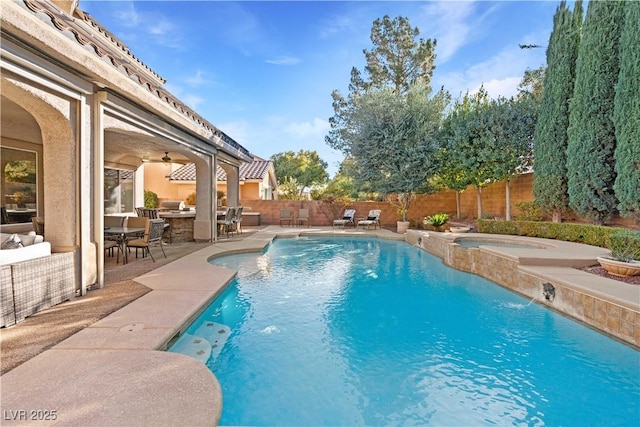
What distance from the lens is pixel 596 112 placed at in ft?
30.7

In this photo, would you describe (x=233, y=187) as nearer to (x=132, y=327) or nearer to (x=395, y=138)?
(x=395, y=138)

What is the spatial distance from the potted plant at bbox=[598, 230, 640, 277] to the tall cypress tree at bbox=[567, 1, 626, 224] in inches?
121

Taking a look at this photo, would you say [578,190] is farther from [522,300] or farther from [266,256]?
[266,256]

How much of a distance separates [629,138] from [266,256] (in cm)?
1013

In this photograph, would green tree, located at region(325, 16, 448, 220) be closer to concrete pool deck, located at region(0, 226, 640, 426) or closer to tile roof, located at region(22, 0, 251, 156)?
tile roof, located at region(22, 0, 251, 156)

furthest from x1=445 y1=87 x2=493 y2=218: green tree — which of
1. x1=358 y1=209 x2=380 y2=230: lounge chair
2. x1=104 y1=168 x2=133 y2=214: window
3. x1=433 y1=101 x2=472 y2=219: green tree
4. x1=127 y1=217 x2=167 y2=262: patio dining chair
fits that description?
x1=104 y1=168 x2=133 y2=214: window

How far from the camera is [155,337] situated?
3531mm

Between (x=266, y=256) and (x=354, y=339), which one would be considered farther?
(x=266, y=256)

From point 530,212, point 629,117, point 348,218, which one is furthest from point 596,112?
point 348,218

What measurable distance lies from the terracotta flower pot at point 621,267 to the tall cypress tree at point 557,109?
600 cm

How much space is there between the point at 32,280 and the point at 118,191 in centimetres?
1038

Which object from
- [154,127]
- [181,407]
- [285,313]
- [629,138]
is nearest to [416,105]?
[629,138]

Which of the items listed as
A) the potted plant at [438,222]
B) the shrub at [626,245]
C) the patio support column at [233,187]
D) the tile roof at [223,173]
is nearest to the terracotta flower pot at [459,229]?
the potted plant at [438,222]

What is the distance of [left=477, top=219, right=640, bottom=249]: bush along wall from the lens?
8.43m
